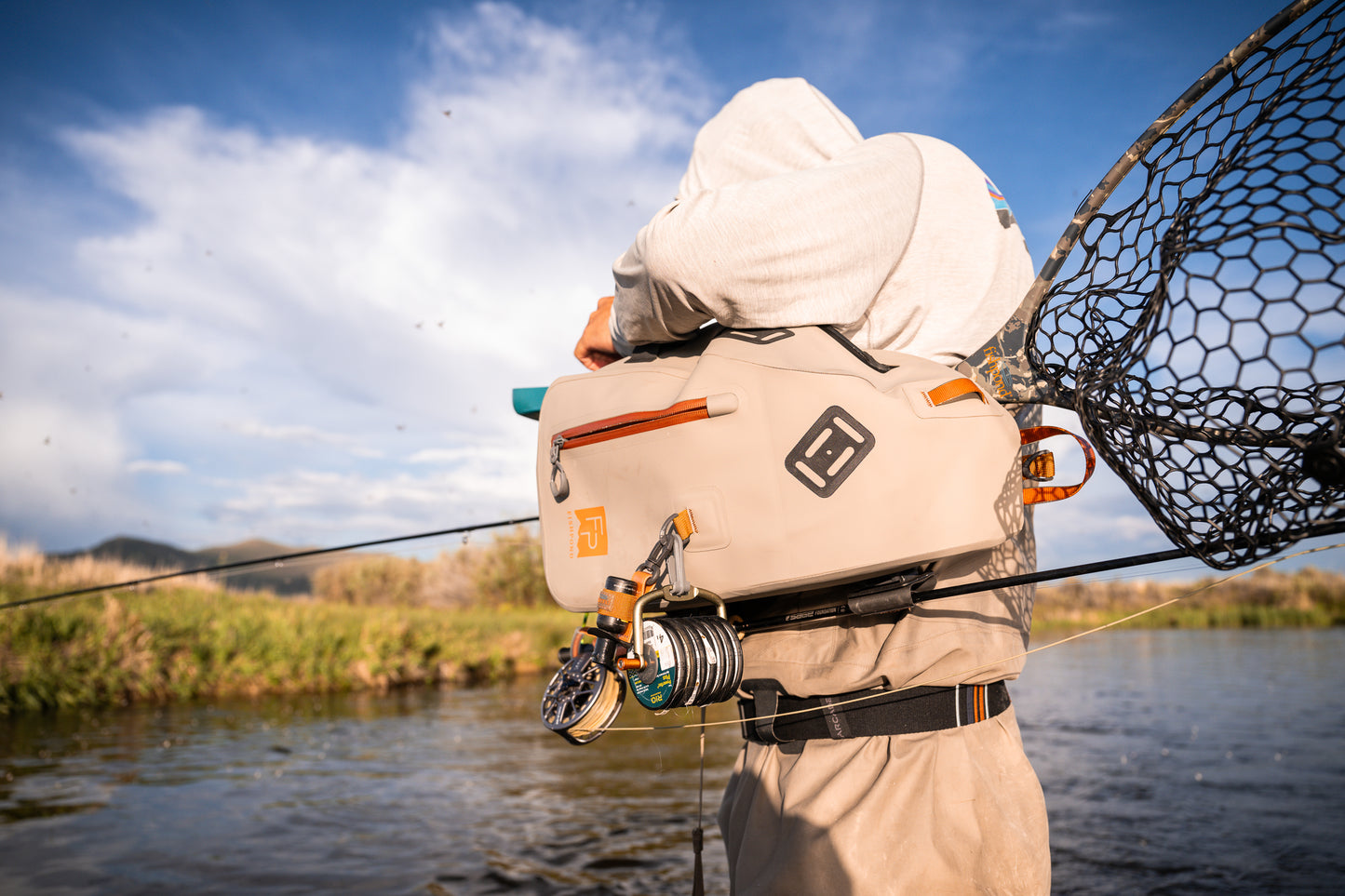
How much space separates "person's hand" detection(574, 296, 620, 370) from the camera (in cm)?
182

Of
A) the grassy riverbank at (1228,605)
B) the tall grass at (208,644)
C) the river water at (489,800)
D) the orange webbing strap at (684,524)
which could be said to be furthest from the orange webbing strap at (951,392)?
the grassy riverbank at (1228,605)

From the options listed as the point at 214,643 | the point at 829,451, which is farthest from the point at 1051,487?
the point at 214,643

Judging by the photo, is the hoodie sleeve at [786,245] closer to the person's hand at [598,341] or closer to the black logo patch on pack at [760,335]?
the black logo patch on pack at [760,335]

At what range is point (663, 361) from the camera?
1.54m

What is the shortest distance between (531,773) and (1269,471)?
19.8ft

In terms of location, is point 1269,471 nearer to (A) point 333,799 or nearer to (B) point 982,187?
(B) point 982,187

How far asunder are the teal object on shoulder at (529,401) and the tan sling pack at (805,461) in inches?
21.5

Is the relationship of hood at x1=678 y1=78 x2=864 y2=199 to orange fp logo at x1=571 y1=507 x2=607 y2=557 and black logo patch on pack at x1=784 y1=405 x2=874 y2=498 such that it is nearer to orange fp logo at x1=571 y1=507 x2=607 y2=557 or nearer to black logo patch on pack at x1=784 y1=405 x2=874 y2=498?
black logo patch on pack at x1=784 y1=405 x2=874 y2=498

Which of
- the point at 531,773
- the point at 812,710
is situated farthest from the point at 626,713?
the point at 812,710

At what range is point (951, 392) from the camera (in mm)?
1235

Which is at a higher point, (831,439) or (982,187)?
(982,187)

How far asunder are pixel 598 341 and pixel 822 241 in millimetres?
685

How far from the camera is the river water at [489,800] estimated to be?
3984 millimetres

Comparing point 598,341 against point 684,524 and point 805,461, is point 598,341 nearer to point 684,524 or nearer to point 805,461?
point 684,524
